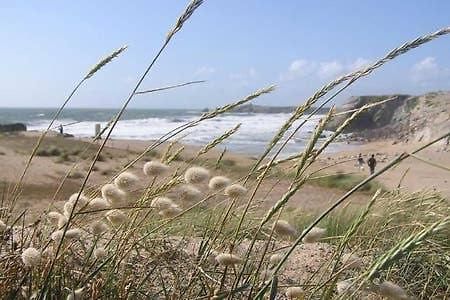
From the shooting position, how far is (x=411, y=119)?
47.3m

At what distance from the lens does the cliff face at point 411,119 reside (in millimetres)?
38875

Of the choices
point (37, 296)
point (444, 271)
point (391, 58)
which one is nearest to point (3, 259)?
point (37, 296)

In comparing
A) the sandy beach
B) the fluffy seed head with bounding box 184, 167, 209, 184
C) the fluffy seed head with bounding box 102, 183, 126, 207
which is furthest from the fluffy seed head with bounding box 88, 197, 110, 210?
the sandy beach

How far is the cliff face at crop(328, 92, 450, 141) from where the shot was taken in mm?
38875

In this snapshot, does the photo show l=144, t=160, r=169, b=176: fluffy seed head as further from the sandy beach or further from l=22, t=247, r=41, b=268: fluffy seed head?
the sandy beach

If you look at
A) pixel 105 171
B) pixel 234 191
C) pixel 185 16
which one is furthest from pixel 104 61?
pixel 105 171

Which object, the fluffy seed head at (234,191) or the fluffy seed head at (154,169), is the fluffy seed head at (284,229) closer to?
the fluffy seed head at (234,191)

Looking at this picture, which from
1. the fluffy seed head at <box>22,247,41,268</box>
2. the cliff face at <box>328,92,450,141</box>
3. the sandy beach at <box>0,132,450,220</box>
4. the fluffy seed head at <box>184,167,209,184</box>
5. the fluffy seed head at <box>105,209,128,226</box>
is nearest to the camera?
the fluffy seed head at <box>22,247,41,268</box>

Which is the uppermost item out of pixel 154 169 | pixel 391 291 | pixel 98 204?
pixel 154 169

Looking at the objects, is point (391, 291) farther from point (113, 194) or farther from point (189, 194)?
point (113, 194)

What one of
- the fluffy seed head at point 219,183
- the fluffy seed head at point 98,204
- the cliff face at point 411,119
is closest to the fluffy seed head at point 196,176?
the fluffy seed head at point 219,183

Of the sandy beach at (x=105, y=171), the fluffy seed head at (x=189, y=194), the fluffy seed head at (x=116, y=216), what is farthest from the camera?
the sandy beach at (x=105, y=171)

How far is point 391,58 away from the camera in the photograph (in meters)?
1.42

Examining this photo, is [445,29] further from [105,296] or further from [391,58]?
[105,296]
